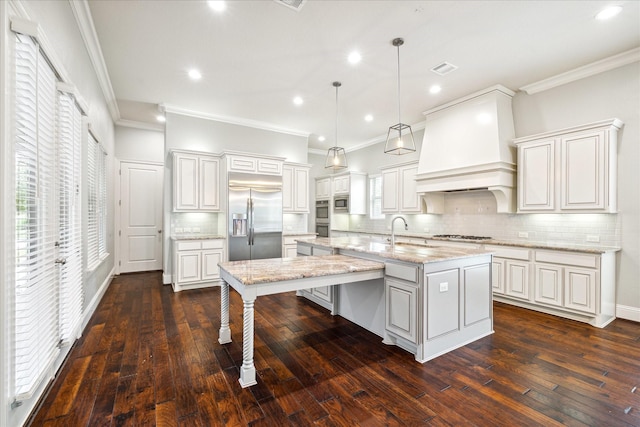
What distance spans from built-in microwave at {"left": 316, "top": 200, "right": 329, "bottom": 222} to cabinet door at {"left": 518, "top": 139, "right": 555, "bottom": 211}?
14.9 ft

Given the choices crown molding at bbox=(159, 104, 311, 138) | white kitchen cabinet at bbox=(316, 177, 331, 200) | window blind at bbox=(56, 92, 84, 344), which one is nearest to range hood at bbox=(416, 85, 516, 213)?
crown molding at bbox=(159, 104, 311, 138)

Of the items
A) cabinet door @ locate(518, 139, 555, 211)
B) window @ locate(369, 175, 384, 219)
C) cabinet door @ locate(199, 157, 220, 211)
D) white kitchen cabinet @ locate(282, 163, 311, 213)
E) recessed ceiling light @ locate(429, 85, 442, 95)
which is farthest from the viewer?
window @ locate(369, 175, 384, 219)

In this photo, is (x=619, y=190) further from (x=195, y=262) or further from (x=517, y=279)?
(x=195, y=262)

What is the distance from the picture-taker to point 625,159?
11.5 feet

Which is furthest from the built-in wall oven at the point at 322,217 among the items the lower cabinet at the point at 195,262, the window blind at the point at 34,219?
the window blind at the point at 34,219

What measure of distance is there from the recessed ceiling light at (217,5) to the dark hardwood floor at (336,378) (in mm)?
3219

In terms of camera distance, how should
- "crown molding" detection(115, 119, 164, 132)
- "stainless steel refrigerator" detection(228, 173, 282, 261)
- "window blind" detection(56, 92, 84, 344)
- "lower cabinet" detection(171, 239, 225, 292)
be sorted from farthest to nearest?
"crown molding" detection(115, 119, 164, 132)
"stainless steel refrigerator" detection(228, 173, 282, 261)
"lower cabinet" detection(171, 239, 225, 292)
"window blind" detection(56, 92, 84, 344)

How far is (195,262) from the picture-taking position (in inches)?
195

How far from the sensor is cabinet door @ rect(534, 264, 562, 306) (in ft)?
11.7

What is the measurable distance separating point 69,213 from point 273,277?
2.03 metres

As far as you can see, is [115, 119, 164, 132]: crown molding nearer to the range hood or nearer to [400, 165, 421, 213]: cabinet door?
[400, 165, 421, 213]: cabinet door

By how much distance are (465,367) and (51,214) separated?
11.6 feet

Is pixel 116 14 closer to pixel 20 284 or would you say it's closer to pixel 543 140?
pixel 20 284

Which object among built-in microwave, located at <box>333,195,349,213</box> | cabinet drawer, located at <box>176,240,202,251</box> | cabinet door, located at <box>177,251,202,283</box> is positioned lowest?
cabinet door, located at <box>177,251,202,283</box>
